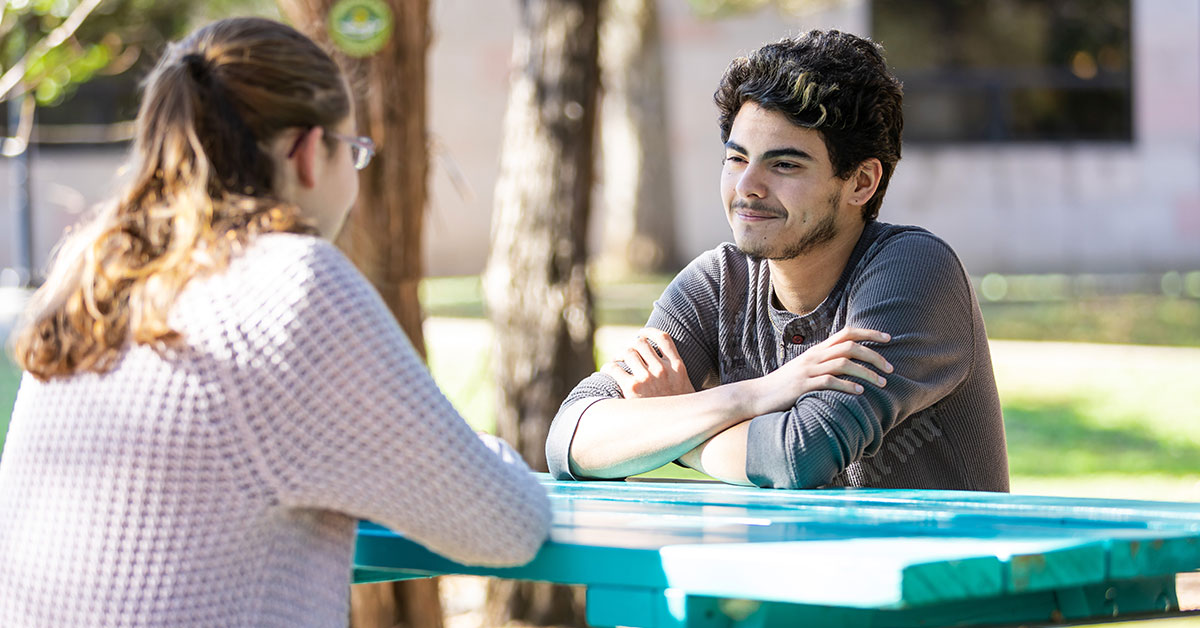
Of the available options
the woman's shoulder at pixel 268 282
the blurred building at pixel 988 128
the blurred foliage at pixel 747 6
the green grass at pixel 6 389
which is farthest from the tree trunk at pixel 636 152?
the woman's shoulder at pixel 268 282

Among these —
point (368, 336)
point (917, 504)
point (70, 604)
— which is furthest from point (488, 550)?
point (917, 504)

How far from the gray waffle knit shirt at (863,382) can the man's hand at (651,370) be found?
36 mm

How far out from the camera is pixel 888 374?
8.06ft

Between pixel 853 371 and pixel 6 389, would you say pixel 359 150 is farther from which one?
pixel 6 389

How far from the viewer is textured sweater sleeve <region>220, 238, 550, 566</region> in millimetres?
1688

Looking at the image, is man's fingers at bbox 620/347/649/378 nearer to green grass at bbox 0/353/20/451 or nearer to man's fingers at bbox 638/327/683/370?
man's fingers at bbox 638/327/683/370

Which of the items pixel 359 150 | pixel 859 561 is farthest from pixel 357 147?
pixel 859 561

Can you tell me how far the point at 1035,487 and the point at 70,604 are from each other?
592cm

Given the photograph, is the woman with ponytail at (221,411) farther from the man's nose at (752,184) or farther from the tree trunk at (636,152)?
the tree trunk at (636,152)

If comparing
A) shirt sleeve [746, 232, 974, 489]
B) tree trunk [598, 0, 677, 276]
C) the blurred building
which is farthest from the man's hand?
the blurred building

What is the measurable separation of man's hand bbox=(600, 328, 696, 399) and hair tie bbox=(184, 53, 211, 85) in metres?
1.15

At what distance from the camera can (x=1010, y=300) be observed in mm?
13531

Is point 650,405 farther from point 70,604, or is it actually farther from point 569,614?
point 569,614

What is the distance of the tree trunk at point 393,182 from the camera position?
4195mm
